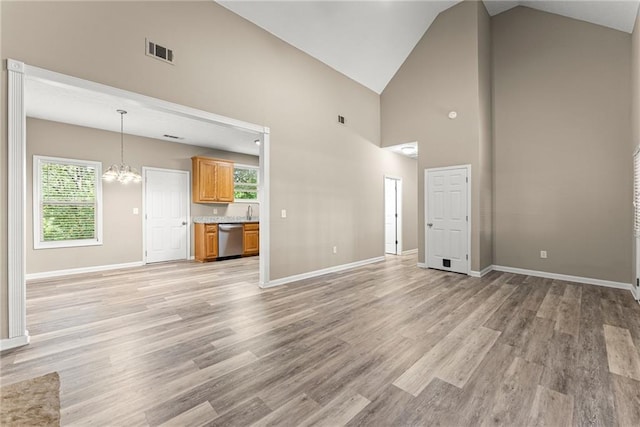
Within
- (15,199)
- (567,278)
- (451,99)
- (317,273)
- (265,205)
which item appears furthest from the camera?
(451,99)

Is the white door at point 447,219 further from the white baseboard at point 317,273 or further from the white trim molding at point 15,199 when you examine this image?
the white trim molding at point 15,199

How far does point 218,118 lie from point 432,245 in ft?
14.7

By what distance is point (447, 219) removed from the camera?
5.33 metres

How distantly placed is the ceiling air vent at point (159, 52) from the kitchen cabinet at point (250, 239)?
4471 millimetres

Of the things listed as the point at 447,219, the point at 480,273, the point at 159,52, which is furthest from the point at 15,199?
the point at 480,273

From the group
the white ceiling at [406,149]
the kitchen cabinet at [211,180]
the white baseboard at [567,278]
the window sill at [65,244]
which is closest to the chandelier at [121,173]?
the window sill at [65,244]

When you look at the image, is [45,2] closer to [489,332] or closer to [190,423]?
[190,423]

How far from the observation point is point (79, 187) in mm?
5438

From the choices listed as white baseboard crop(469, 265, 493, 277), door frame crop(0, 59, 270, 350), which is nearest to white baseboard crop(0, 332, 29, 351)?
door frame crop(0, 59, 270, 350)

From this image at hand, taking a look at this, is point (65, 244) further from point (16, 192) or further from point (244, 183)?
point (244, 183)

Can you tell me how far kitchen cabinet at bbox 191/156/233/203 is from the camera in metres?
6.82

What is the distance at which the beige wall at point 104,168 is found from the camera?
493cm

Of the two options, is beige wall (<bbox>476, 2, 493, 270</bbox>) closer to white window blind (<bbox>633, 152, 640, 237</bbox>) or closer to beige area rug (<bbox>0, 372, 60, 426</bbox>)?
white window blind (<bbox>633, 152, 640, 237</bbox>)

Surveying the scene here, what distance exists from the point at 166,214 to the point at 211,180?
1315 mm
